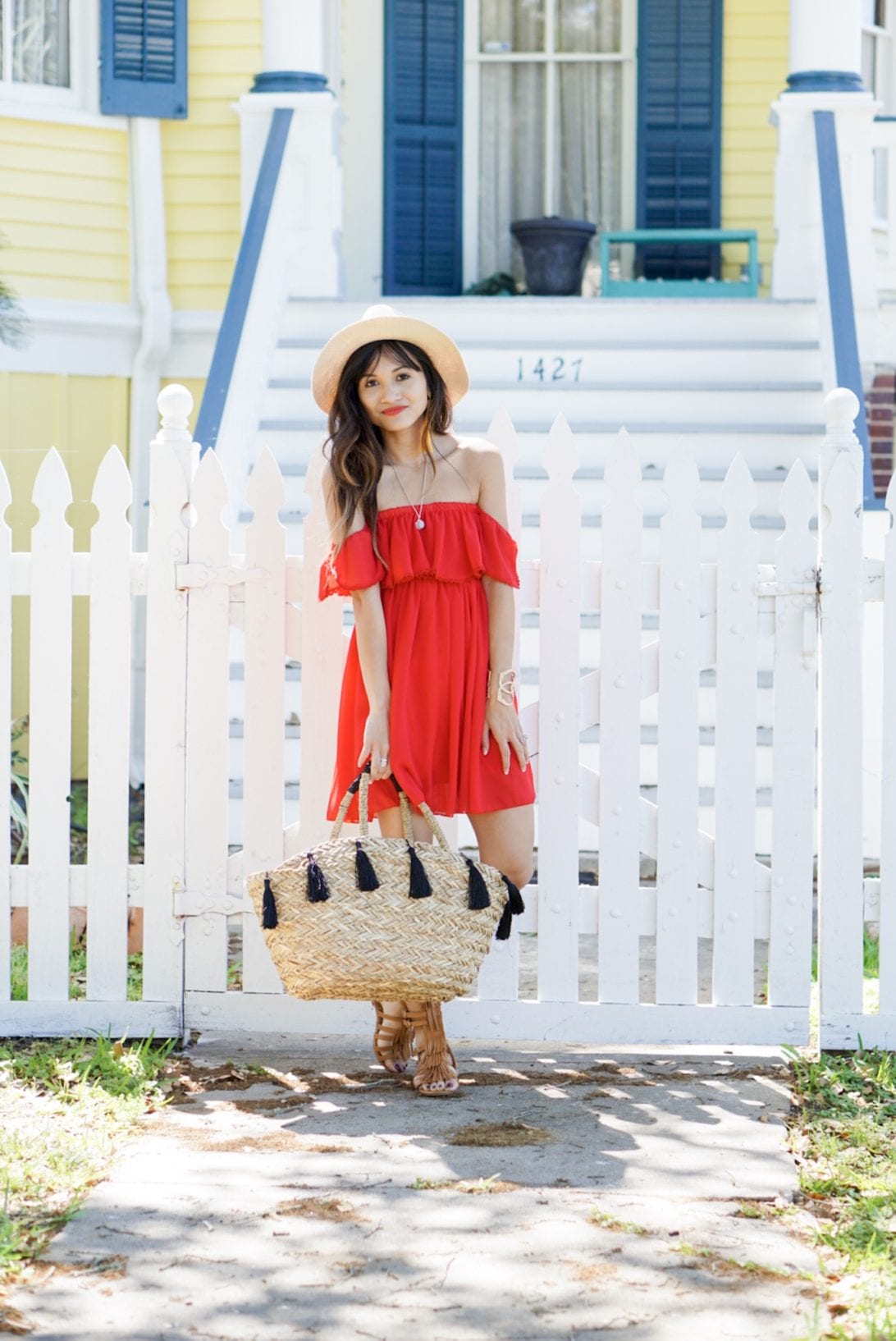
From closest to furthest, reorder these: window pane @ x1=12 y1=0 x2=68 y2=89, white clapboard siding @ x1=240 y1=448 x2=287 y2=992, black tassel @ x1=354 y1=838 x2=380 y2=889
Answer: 1. black tassel @ x1=354 y1=838 x2=380 y2=889
2. white clapboard siding @ x1=240 y1=448 x2=287 y2=992
3. window pane @ x1=12 y1=0 x2=68 y2=89

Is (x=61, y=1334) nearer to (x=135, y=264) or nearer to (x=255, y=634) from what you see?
(x=255, y=634)

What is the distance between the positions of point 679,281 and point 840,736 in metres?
A: 5.80

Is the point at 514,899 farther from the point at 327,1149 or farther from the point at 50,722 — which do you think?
the point at 50,722

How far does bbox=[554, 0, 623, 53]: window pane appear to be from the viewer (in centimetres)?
1043

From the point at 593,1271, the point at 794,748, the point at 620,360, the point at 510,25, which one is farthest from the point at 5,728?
the point at 510,25

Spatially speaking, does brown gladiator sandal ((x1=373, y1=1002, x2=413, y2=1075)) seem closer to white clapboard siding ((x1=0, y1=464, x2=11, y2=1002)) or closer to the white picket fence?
the white picket fence

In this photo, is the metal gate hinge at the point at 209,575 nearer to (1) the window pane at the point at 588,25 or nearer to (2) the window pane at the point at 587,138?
(2) the window pane at the point at 587,138

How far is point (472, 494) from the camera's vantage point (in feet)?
13.1

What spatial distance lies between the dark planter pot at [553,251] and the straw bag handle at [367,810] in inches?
246

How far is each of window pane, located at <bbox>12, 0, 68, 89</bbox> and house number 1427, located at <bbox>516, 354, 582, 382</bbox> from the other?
3073mm

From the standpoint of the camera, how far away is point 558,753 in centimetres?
433

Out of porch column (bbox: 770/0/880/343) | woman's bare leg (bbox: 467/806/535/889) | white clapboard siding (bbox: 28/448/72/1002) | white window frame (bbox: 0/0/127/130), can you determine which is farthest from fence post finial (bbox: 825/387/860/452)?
white window frame (bbox: 0/0/127/130)

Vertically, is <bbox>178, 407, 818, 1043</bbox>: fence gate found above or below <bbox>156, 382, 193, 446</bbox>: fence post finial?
below

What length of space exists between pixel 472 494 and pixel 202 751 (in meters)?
1.01
